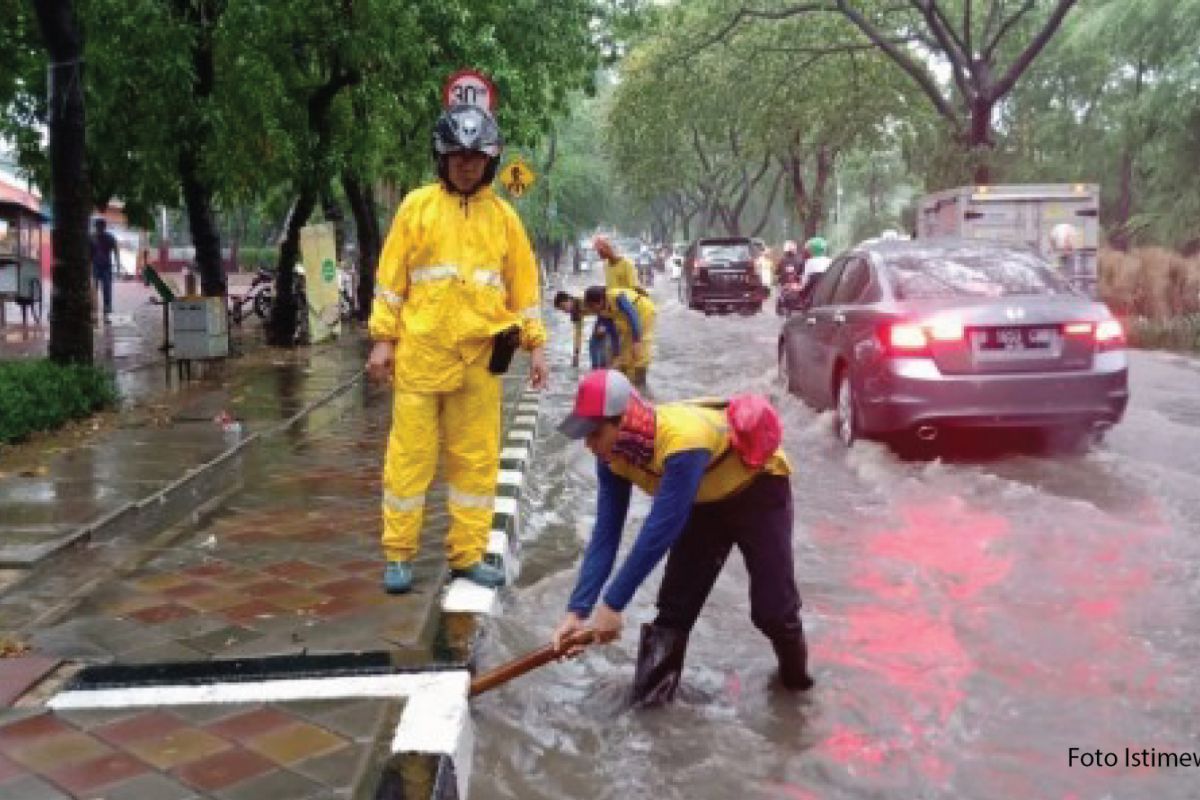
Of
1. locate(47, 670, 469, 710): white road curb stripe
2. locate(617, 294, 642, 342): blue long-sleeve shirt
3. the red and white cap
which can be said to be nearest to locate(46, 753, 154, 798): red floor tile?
locate(47, 670, 469, 710): white road curb stripe

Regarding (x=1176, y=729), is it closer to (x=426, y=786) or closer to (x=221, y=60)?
(x=426, y=786)

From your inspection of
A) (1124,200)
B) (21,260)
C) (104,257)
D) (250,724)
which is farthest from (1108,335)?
(1124,200)

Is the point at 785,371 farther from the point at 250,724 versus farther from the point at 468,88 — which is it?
the point at 250,724

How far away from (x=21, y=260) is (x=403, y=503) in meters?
16.5

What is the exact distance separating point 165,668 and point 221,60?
1074cm

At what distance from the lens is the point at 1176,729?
402 centimetres

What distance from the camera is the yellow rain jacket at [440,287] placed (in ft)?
16.4

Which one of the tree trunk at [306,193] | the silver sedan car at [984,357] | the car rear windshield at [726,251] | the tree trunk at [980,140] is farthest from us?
the car rear windshield at [726,251]

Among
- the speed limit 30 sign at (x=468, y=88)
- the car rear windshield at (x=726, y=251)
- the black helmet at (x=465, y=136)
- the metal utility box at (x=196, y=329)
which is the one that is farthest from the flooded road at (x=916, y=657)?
the car rear windshield at (x=726, y=251)

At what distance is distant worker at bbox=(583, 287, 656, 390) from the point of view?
11.8 m

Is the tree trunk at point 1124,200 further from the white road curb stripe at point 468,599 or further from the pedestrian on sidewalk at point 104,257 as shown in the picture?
the white road curb stripe at point 468,599

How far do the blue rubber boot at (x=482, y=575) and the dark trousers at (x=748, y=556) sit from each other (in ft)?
3.75

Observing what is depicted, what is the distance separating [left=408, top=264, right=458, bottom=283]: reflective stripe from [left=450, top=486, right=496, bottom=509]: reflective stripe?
90cm

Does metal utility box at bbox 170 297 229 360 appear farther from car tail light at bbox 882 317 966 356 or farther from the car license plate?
the car license plate
